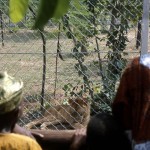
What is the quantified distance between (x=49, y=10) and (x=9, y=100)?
3.68 feet

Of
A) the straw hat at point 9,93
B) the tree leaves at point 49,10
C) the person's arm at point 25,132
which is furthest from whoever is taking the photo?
the person's arm at point 25,132

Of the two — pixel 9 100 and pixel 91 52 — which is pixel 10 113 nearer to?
pixel 9 100

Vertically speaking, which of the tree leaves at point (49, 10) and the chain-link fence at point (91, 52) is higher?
the tree leaves at point (49, 10)

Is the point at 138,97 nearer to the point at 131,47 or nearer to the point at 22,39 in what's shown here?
the point at 22,39

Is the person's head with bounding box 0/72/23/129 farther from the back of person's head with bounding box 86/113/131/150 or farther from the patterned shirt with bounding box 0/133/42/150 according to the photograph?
the back of person's head with bounding box 86/113/131/150

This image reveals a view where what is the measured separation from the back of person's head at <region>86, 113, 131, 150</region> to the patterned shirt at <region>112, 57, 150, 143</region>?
5cm

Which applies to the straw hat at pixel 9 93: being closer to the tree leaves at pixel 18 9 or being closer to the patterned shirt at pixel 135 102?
the patterned shirt at pixel 135 102

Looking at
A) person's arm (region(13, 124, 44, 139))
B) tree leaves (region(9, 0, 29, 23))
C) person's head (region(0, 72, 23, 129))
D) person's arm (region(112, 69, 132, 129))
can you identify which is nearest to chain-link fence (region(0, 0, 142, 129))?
person's arm (region(13, 124, 44, 139))

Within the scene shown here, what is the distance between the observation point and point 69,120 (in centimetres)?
289

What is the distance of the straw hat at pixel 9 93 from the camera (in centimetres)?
153

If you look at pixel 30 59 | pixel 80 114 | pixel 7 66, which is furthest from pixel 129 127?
pixel 30 59

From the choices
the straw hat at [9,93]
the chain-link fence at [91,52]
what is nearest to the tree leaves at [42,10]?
the straw hat at [9,93]

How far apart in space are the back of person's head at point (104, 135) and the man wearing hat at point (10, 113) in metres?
0.31

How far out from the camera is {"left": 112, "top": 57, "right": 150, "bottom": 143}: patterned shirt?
1384mm
